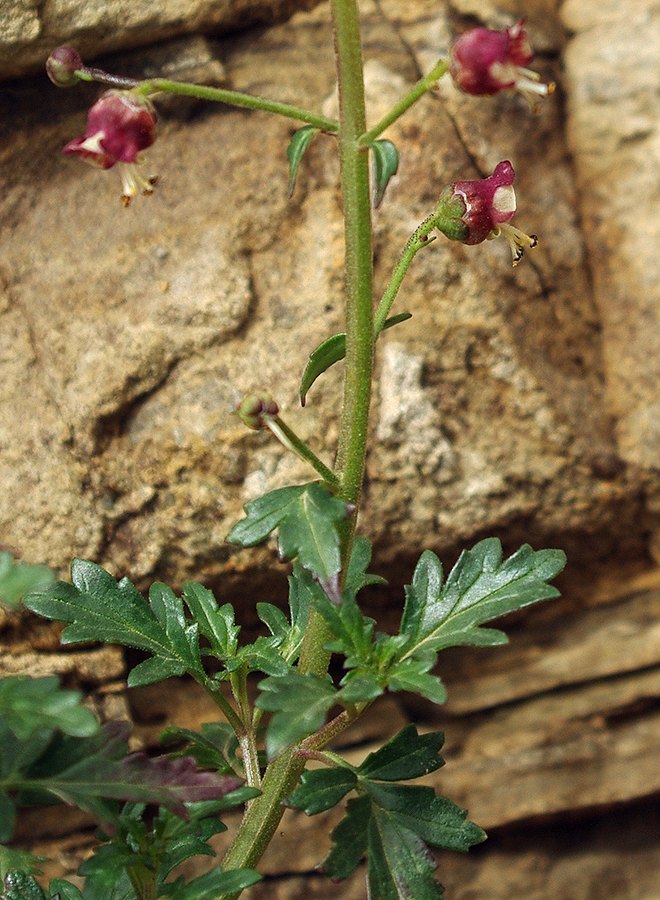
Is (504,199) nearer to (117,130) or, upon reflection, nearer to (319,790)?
(117,130)

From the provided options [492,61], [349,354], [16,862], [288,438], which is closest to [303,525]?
[288,438]

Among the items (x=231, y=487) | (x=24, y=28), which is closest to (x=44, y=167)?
(x=24, y=28)

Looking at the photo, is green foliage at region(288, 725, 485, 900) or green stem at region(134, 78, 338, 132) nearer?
green stem at region(134, 78, 338, 132)

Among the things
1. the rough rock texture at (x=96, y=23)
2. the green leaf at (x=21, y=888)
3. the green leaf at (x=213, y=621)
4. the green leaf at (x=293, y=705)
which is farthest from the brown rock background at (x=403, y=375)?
the green leaf at (x=293, y=705)

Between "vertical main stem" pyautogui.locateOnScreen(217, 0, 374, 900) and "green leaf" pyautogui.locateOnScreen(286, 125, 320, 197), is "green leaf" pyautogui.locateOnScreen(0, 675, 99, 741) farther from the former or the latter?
"green leaf" pyautogui.locateOnScreen(286, 125, 320, 197)

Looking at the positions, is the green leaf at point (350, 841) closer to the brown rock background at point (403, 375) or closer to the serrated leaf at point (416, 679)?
the serrated leaf at point (416, 679)

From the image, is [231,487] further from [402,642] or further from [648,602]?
[648,602]

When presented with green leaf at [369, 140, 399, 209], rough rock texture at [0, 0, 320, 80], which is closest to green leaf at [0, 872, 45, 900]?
green leaf at [369, 140, 399, 209]
